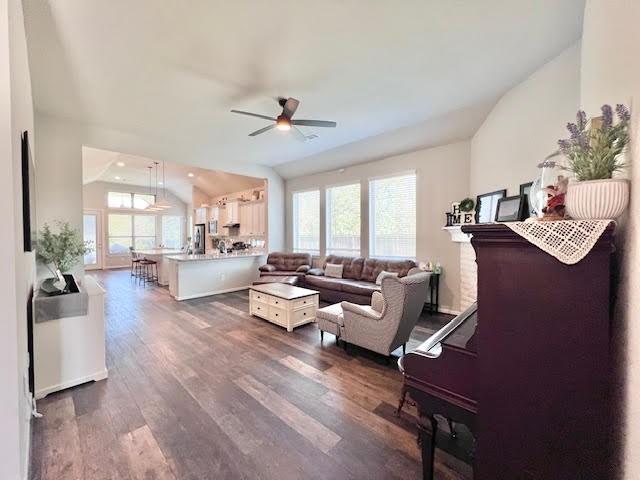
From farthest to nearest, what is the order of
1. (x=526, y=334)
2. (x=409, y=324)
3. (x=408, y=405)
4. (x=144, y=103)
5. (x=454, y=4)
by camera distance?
(x=144, y=103) → (x=409, y=324) → (x=408, y=405) → (x=454, y=4) → (x=526, y=334)

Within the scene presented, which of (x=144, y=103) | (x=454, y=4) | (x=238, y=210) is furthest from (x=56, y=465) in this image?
(x=238, y=210)

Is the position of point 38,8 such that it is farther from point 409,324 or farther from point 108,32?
point 409,324

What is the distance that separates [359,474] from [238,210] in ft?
25.3

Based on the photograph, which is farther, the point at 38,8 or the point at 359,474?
the point at 38,8

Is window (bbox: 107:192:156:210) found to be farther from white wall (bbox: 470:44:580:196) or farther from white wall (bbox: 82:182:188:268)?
white wall (bbox: 470:44:580:196)

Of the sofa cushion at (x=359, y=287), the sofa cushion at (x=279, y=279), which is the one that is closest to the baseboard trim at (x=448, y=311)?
the sofa cushion at (x=359, y=287)

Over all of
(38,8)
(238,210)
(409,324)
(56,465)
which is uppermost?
(38,8)

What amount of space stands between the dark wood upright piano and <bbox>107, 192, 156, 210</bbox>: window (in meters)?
12.9

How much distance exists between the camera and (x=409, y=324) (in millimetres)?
2832

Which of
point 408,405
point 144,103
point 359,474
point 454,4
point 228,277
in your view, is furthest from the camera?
point 228,277

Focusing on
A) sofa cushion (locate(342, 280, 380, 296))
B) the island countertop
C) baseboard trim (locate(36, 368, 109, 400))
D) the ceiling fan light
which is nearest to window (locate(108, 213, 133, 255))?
the island countertop

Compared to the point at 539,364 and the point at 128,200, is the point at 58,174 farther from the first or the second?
the point at 128,200

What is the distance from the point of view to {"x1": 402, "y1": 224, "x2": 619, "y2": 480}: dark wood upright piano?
852mm

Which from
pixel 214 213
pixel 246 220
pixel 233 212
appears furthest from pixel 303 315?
pixel 214 213
